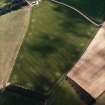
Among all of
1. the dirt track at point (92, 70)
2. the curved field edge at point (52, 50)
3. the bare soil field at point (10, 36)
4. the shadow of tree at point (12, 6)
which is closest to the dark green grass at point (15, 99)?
the curved field edge at point (52, 50)

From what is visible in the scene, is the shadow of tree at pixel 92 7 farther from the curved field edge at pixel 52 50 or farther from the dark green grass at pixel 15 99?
the dark green grass at pixel 15 99

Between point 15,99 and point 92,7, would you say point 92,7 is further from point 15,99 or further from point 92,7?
point 15,99

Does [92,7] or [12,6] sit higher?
[92,7]

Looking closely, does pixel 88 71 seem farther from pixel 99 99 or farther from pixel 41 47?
pixel 41 47

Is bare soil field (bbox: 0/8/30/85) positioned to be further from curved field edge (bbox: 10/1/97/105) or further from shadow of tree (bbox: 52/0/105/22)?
shadow of tree (bbox: 52/0/105/22)

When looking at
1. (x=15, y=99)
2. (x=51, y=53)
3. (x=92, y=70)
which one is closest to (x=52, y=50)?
(x=51, y=53)

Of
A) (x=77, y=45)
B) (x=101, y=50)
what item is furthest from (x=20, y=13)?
(x=101, y=50)

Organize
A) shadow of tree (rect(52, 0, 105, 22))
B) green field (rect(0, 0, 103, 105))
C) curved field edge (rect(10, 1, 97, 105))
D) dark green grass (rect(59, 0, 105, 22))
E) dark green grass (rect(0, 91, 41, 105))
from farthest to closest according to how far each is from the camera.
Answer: shadow of tree (rect(52, 0, 105, 22)), dark green grass (rect(59, 0, 105, 22)), curved field edge (rect(10, 1, 97, 105)), green field (rect(0, 0, 103, 105)), dark green grass (rect(0, 91, 41, 105))

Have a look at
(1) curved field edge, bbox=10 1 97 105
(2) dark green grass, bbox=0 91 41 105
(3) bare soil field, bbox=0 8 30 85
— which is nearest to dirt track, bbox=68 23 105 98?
(1) curved field edge, bbox=10 1 97 105
